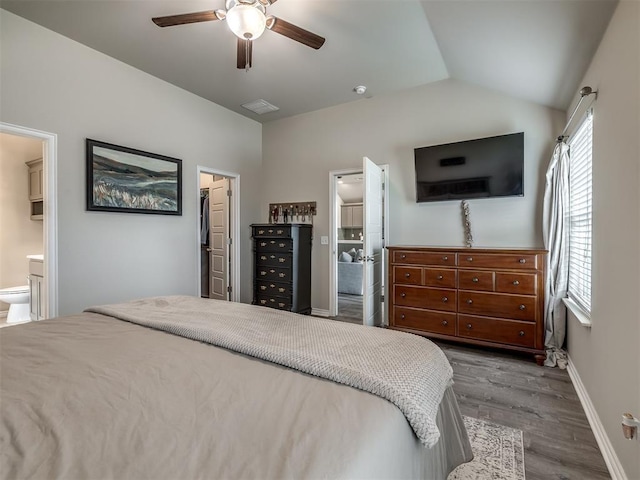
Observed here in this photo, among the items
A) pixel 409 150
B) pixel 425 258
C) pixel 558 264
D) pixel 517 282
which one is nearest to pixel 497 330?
pixel 517 282

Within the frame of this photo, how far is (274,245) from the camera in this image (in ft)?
13.9

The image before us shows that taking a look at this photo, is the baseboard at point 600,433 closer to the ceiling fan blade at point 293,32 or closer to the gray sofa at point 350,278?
the ceiling fan blade at point 293,32

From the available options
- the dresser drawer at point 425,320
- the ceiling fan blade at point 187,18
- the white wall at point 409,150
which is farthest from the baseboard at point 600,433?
the ceiling fan blade at point 187,18

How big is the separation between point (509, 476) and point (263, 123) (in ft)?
16.1

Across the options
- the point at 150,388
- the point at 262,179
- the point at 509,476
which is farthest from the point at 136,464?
the point at 262,179

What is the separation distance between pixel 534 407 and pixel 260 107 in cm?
431

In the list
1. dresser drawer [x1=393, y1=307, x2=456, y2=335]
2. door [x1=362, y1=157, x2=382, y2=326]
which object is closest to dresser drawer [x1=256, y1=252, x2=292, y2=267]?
door [x1=362, y1=157, x2=382, y2=326]

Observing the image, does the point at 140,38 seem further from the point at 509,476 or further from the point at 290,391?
the point at 509,476

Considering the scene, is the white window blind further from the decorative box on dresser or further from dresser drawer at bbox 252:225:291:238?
dresser drawer at bbox 252:225:291:238

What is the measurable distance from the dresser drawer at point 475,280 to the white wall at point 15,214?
5.56 meters

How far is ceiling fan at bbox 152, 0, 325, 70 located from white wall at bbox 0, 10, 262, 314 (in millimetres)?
1432

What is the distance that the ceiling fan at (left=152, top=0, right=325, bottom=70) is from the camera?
1.90m

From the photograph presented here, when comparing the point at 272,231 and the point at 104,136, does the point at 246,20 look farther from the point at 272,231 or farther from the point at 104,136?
the point at 272,231

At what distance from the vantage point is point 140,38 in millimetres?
2812
